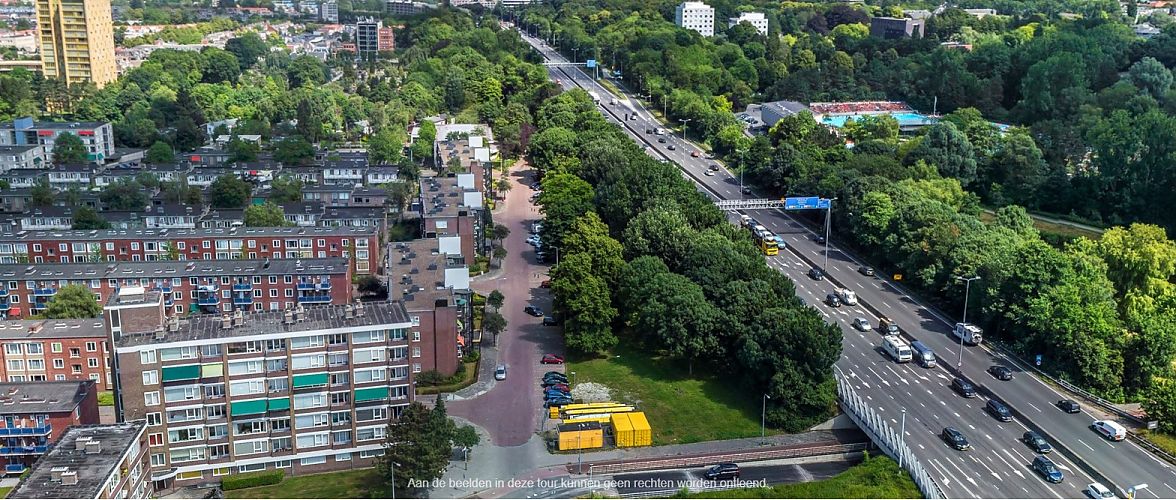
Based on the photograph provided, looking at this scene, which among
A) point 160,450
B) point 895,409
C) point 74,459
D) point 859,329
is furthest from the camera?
point 859,329

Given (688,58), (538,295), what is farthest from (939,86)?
(538,295)

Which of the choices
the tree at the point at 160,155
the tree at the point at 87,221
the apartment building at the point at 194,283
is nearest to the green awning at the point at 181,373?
the apartment building at the point at 194,283

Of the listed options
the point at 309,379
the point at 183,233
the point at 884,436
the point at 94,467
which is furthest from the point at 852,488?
the point at 183,233

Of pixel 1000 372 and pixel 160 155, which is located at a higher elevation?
pixel 160 155

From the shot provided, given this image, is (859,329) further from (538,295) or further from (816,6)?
(816,6)

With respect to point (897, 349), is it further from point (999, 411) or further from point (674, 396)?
point (674, 396)

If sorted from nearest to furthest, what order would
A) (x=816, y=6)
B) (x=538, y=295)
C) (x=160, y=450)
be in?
(x=160, y=450) → (x=538, y=295) → (x=816, y=6)

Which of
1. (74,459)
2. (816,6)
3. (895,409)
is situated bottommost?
(895,409)

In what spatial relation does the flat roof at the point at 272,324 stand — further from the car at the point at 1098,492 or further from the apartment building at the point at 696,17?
the apartment building at the point at 696,17
